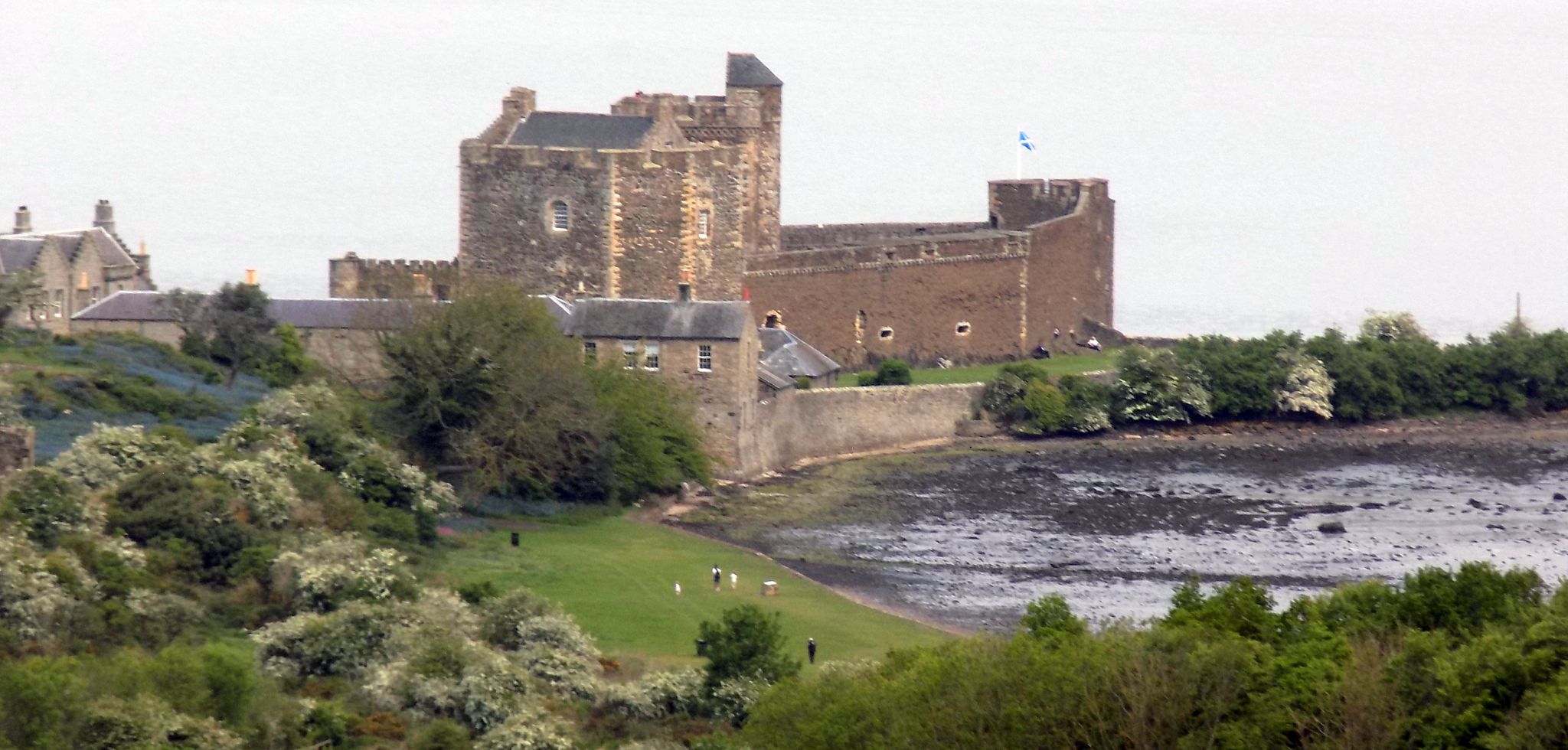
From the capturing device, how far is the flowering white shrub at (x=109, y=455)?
3572 centimetres

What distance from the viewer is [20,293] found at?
147 ft

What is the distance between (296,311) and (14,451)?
15.6 metres

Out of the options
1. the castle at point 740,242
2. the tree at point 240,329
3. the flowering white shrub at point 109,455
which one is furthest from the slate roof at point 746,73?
the flowering white shrub at point 109,455

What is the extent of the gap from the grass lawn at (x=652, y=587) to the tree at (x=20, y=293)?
8656mm

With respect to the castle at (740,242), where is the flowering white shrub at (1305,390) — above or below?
below

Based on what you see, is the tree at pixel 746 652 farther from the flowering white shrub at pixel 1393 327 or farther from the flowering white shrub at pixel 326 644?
the flowering white shrub at pixel 1393 327

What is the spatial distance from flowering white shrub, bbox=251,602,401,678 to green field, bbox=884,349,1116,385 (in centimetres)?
2768

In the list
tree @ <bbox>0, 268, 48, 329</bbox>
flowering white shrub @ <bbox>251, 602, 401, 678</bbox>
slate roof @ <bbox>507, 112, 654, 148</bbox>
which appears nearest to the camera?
flowering white shrub @ <bbox>251, 602, 401, 678</bbox>

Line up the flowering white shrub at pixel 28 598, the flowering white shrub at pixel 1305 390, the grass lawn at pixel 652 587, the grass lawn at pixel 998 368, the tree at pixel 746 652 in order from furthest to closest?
the grass lawn at pixel 998 368 → the flowering white shrub at pixel 1305 390 → the grass lawn at pixel 652 587 → the tree at pixel 746 652 → the flowering white shrub at pixel 28 598

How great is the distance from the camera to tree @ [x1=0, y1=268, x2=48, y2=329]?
4447 cm

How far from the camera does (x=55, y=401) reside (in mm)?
39719

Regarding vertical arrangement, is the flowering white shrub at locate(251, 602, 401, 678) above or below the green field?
below

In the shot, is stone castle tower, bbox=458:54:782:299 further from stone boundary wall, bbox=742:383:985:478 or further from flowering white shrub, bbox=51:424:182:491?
flowering white shrub, bbox=51:424:182:491

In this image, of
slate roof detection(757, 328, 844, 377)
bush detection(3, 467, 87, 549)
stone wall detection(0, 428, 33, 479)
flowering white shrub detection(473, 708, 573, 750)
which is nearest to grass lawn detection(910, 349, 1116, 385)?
slate roof detection(757, 328, 844, 377)
